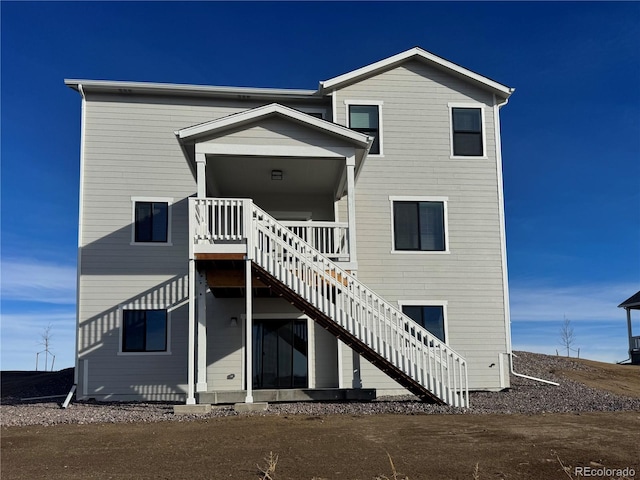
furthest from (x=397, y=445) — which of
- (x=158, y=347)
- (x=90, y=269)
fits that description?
(x=90, y=269)

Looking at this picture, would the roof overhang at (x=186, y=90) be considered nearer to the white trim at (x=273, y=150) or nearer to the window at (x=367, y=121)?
the window at (x=367, y=121)

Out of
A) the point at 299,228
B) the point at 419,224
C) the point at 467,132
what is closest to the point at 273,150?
the point at 299,228

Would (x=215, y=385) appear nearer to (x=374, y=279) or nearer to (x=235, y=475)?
(x=374, y=279)

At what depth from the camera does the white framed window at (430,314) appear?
16094 millimetres

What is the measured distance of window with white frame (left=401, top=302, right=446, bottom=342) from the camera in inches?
634

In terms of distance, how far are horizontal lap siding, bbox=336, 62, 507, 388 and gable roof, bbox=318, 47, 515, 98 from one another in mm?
219

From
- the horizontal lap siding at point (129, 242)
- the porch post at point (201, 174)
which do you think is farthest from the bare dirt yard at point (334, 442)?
the porch post at point (201, 174)

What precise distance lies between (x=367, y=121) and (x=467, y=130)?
9.77 feet

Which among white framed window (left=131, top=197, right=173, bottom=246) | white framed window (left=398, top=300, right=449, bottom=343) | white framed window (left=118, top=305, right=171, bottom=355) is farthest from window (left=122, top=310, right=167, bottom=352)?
white framed window (left=398, top=300, right=449, bottom=343)

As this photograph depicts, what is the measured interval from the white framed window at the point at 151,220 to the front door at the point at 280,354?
3506 millimetres

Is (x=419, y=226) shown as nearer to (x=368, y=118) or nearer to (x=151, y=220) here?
(x=368, y=118)

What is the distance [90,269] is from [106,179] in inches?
97.5

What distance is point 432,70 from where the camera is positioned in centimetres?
1719

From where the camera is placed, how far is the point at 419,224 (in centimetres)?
1658
